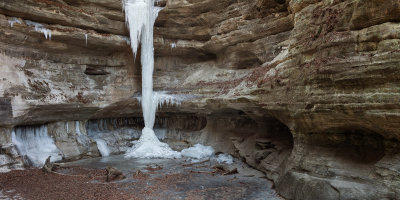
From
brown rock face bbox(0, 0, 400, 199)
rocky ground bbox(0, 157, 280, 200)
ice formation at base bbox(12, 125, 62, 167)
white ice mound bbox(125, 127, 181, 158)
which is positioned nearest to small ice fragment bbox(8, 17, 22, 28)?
brown rock face bbox(0, 0, 400, 199)

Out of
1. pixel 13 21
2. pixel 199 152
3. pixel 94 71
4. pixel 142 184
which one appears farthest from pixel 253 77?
pixel 13 21

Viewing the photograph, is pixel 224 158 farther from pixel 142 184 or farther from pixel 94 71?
pixel 94 71

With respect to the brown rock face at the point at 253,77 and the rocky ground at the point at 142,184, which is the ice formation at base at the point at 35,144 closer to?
the brown rock face at the point at 253,77

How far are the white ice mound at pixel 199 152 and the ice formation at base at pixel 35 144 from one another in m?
7.17

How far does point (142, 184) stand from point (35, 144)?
822 cm

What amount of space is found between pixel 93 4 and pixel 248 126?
12091 millimetres

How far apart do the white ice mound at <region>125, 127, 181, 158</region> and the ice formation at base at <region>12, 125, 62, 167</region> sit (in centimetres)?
414

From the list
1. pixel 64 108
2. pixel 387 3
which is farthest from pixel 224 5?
pixel 387 3

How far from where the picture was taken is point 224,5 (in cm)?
1956

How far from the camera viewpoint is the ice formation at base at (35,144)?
14.9 m

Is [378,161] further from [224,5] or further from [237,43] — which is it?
[224,5]

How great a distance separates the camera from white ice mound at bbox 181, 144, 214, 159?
17.3 meters

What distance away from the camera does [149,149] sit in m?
18.4

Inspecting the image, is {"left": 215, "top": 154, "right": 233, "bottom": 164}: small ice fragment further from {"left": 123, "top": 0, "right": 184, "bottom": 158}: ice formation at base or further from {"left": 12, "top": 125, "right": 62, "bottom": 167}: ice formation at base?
{"left": 12, "top": 125, "right": 62, "bottom": 167}: ice formation at base
